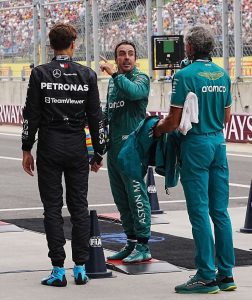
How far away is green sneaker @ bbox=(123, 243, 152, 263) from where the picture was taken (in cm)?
1002

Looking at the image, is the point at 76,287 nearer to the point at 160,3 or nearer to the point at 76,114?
the point at 76,114

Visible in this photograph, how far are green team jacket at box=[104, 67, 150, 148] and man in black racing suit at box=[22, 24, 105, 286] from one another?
918 millimetres

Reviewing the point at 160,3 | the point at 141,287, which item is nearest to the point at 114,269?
the point at 141,287

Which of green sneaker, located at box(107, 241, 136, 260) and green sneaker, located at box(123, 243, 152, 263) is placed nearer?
green sneaker, located at box(123, 243, 152, 263)

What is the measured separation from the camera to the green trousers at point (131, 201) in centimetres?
995

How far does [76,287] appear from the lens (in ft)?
29.5

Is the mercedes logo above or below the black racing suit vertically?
above

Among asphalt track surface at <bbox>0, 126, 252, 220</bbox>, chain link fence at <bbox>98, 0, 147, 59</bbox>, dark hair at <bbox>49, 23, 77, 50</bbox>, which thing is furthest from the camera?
chain link fence at <bbox>98, 0, 147, 59</bbox>

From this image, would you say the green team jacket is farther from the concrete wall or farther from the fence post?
the fence post

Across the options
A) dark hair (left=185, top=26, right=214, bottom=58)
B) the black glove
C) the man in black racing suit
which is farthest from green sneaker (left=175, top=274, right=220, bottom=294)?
dark hair (left=185, top=26, right=214, bottom=58)

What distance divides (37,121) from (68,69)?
1.57 ft

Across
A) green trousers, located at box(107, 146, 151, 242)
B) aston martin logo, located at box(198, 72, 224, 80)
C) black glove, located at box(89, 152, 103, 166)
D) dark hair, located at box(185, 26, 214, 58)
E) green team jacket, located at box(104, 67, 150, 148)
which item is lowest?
green trousers, located at box(107, 146, 151, 242)

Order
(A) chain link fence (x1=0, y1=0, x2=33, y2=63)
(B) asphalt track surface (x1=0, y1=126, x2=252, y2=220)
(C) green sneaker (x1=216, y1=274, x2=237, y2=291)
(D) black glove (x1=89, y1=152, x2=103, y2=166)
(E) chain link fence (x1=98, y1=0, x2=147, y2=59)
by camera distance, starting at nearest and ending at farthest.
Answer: (C) green sneaker (x1=216, y1=274, x2=237, y2=291) < (D) black glove (x1=89, y1=152, x2=103, y2=166) < (B) asphalt track surface (x1=0, y1=126, x2=252, y2=220) < (E) chain link fence (x1=98, y1=0, x2=147, y2=59) < (A) chain link fence (x1=0, y1=0, x2=33, y2=63)

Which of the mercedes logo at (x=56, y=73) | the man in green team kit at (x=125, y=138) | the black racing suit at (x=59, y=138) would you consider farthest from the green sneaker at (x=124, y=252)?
the mercedes logo at (x=56, y=73)
